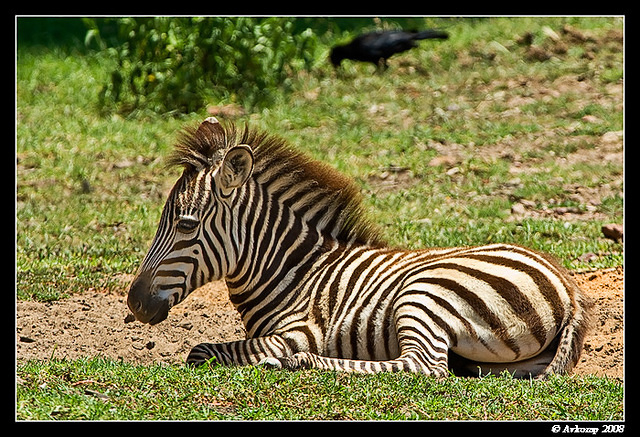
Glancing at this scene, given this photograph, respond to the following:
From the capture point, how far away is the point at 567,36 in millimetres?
16094

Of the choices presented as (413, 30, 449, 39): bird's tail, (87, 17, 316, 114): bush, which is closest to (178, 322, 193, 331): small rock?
(87, 17, 316, 114): bush

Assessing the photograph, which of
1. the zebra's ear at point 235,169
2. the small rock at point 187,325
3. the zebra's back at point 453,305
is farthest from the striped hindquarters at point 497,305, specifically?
the small rock at point 187,325

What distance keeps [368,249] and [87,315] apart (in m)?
2.66

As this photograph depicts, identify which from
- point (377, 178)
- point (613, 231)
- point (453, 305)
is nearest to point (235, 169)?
point (453, 305)

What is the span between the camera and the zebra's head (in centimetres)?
650

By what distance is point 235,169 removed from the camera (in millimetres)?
6602

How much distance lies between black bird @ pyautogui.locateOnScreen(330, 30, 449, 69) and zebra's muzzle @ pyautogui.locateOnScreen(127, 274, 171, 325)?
985 centimetres

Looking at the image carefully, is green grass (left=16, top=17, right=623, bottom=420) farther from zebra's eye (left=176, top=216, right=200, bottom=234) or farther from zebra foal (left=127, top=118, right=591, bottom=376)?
zebra's eye (left=176, top=216, right=200, bottom=234)

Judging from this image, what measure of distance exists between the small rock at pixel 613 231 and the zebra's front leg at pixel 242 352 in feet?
15.6

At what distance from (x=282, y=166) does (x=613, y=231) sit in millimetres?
4458

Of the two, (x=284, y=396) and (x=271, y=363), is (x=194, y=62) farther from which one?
(x=284, y=396)

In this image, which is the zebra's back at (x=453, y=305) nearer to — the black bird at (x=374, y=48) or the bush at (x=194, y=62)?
the bush at (x=194, y=62)
